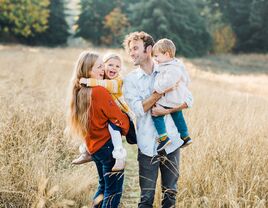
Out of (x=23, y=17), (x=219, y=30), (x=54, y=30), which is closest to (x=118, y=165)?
(x=23, y=17)

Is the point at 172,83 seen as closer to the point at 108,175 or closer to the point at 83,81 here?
the point at 83,81

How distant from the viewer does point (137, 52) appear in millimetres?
3432

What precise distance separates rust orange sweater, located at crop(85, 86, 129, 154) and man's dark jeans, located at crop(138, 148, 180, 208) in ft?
1.08

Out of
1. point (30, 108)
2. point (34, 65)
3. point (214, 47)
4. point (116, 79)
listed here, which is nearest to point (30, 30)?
point (214, 47)

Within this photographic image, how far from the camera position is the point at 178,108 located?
351cm

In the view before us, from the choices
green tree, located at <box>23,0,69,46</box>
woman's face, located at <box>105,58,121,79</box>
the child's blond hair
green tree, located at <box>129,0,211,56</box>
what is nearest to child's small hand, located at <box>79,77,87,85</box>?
woman's face, located at <box>105,58,121,79</box>

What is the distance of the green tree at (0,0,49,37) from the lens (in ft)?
132

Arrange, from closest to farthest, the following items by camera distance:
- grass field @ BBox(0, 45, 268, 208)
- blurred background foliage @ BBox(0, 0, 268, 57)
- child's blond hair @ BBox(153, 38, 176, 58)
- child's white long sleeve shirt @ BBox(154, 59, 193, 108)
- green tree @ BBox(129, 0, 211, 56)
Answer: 1. child's white long sleeve shirt @ BBox(154, 59, 193, 108)
2. child's blond hair @ BBox(153, 38, 176, 58)
3. grass field @ BBox(0, 45, 268, 208)
4. green tree @ BBox(129, 0, 211, 56)
5. blurred background foliage @ BBox(0, 0, 268, 57)

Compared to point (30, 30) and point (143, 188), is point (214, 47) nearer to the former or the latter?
point (30, 30)

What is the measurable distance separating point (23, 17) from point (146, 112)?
131 ft

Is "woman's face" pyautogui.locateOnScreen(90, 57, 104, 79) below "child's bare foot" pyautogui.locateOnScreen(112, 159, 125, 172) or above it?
above

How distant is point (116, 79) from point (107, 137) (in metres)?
0.49

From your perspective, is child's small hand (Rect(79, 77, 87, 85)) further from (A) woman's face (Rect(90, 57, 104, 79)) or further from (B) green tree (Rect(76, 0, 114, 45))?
(B) green tree (Rect(76, 0, 114, 45))

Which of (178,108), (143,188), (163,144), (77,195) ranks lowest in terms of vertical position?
(77,195)
